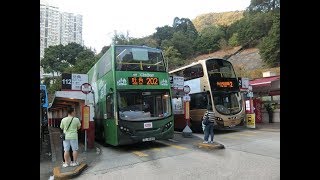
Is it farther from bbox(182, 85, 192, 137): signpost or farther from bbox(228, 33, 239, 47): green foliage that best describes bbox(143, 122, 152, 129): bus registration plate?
bbox(228, 33, 239, 47): green foliage

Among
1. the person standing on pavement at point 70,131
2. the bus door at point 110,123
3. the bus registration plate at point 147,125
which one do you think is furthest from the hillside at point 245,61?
the person standing on pavement at point 70,131

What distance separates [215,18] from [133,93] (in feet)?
3.66

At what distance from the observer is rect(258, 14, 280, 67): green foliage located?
1.96m

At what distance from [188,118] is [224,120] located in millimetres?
567

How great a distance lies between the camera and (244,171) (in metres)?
2.13

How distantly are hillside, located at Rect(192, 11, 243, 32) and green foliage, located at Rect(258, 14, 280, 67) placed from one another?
0.30m

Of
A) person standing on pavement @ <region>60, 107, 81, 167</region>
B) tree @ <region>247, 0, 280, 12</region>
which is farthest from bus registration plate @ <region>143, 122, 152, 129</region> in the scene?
tree @ <region>247, 0, 280, 12</region>

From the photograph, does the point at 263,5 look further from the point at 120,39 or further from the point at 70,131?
the point at 70,131

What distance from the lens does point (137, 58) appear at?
2715 mm

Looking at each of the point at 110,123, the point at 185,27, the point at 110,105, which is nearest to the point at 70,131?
the point at 110,105

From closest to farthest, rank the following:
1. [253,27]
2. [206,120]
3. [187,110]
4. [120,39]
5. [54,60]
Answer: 1. [54,60]
2. [253,27]
3. [120,39]
4. [206,120]
5. [187,110]

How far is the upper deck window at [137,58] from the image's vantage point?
262cm
